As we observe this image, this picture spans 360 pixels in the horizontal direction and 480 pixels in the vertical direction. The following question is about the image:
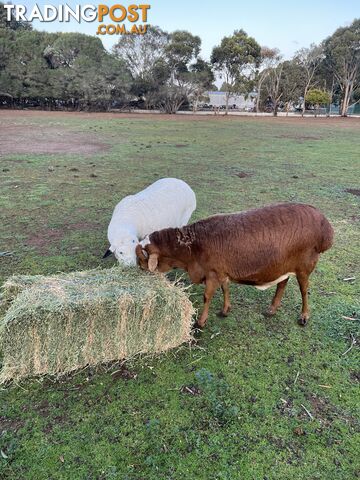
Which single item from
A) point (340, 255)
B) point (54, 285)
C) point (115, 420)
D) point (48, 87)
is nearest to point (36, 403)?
point (115, 420)

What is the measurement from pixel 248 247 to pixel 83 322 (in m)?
1.79

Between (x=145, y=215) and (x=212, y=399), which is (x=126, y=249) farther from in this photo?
(x=212, y=399)

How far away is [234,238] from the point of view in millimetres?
3707

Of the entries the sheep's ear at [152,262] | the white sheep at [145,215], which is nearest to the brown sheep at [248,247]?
the sheep's ear at [152,262]

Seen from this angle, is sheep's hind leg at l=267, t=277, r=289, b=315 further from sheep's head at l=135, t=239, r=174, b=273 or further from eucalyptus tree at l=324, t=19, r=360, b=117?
eucalyptus tree at l=324, t=19, r=360, b=117

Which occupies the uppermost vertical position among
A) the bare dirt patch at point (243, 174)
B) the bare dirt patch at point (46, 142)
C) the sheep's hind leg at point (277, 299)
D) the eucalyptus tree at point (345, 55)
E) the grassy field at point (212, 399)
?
the eucalyptus tree at point (345, 55)

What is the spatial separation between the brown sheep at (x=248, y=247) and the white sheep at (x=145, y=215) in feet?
2.20

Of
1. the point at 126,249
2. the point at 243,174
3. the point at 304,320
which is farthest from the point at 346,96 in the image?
the point at 126,249

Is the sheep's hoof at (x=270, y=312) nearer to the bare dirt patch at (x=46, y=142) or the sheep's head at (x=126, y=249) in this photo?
the sheep's head at (x=126, y=249)

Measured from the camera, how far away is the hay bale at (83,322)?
3.14 m

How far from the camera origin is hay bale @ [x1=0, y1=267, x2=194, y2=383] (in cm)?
314

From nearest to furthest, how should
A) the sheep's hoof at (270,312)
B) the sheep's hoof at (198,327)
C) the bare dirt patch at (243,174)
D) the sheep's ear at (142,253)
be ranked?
1. the sheep's hoof at (198,327)
2. the sheep's ear at (142,253)
3. the sheep's hoof at (270,312)
4. the bare dirt patch at (243,174)

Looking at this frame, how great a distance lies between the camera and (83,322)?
3248mm

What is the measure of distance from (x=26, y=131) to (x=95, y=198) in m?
15.9
